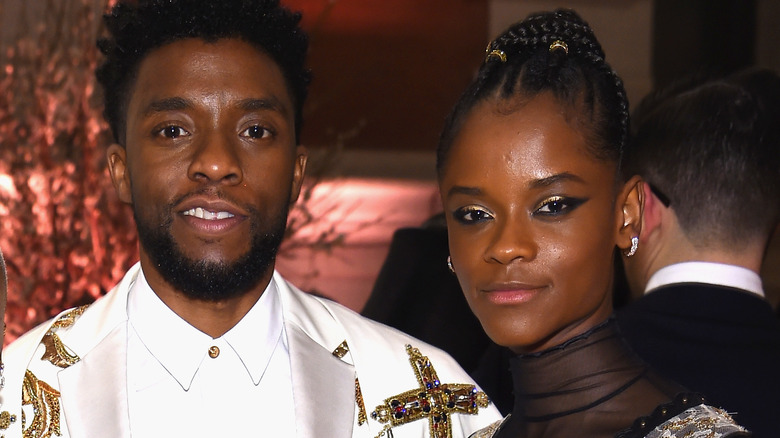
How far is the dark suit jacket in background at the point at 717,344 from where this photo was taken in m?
2.21

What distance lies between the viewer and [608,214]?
184 centimetres

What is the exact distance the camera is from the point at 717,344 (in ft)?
7.68

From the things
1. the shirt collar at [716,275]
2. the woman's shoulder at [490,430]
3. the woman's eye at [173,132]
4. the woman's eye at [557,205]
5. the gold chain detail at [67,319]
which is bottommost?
the woman's shoulder at [490,430]

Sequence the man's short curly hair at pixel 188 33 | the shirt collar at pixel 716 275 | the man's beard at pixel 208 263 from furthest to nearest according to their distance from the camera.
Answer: the shirt collar at pixel 716 275 < the man's short curly hair at pixel 188 33 < the man's beard at pixel 208 263

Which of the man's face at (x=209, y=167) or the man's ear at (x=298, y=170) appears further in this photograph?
the man's ear at (x=298, y=170)

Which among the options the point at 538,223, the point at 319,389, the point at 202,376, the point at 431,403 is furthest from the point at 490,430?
the point at 202,376

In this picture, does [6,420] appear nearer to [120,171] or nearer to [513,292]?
[120,171]

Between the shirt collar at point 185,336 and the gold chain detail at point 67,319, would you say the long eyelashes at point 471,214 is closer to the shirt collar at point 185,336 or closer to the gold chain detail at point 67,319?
the shirt collar at point 185,336

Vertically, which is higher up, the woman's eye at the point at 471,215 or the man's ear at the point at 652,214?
the man's ear at the point at 652,214

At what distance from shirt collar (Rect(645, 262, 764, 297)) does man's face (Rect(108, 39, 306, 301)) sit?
902 mm

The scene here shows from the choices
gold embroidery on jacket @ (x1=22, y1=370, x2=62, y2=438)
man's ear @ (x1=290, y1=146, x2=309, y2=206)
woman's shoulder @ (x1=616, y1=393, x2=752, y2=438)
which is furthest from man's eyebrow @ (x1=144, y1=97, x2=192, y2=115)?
woman's shoulder @ (x1=616, y1=393, x2=752, y2=438)

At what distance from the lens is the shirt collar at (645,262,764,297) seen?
2471 mm

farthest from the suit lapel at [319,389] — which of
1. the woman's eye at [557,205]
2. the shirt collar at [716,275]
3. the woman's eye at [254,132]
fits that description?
the shirt collar at [716,275]

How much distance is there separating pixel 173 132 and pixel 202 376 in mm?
475
